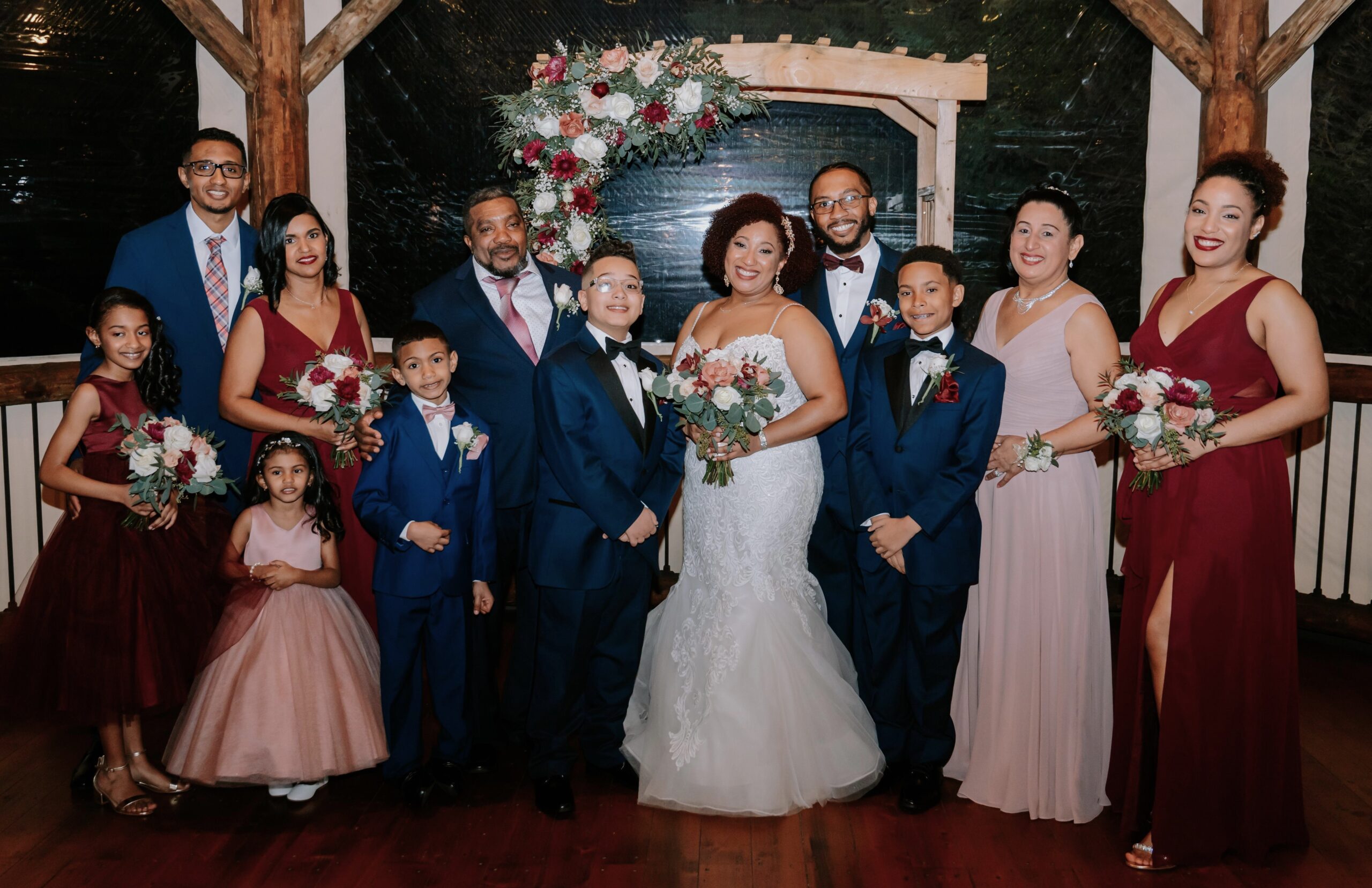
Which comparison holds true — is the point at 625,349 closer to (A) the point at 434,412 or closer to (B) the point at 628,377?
(B) the point at 628,377

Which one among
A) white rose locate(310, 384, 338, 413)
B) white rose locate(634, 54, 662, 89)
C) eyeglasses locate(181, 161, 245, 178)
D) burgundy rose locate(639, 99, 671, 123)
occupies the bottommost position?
white rose locate(310, 384, 338, 413)

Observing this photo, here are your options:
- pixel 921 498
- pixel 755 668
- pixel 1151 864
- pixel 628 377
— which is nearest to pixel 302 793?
pixel 755 668

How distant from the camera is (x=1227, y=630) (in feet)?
10.3

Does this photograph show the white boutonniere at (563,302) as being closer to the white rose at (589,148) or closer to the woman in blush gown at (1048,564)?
the white rose at (589,148)

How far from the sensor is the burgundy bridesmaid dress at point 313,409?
3.75 m

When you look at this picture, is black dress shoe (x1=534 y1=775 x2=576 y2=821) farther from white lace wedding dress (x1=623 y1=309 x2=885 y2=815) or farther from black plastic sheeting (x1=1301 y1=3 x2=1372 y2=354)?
black plastic sheeting (x1=1301 y1=3 x2=1372 y2=354)

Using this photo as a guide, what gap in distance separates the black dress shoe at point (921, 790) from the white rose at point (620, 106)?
9.95 ft

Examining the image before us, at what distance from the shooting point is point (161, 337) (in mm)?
3682

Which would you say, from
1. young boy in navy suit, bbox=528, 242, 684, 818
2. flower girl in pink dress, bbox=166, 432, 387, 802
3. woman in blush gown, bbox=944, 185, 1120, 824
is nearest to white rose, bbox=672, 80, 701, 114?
young boy in navy suit, bbox=528, 242, 684, 818

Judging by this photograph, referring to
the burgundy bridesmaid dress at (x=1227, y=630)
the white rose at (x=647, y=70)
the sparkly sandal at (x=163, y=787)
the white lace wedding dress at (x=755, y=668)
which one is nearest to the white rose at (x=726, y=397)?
the white lace wedding dress at (x=755, y=668)

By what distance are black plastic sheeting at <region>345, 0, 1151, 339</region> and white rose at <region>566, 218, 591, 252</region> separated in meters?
1.33

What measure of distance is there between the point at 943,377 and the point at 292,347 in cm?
235

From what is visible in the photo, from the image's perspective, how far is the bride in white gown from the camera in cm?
341

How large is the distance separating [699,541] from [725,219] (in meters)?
1.16
